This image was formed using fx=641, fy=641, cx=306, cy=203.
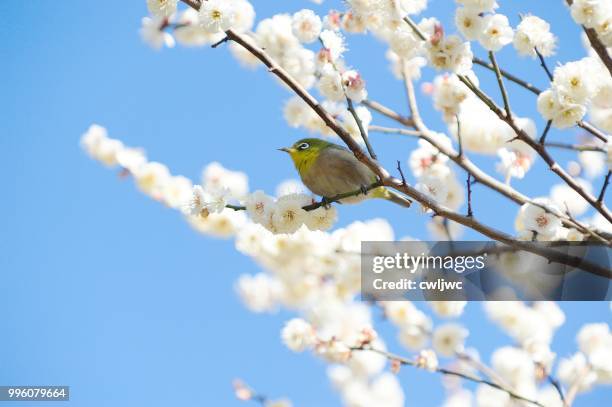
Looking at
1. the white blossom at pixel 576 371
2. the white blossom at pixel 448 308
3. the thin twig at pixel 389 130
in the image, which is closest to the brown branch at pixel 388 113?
the thin twig at pixel 389 130

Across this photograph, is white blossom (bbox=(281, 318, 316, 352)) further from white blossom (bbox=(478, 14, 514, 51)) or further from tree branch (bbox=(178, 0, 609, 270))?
white blossom (bbox=(478, 14, 514, 51))

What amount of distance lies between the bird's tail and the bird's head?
0.40 m

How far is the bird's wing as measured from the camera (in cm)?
310

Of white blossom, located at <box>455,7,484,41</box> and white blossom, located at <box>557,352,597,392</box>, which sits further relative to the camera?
white blossom, located at <box>557,352,597,392</box>

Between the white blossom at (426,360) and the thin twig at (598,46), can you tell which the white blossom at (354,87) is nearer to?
the thin twig at (598,46)

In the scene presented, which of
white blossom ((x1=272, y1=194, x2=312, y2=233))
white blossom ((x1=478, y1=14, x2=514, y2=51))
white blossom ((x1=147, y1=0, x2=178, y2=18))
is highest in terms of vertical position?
white blossom ((x1=147, y1=0, x2=178, y2=18))

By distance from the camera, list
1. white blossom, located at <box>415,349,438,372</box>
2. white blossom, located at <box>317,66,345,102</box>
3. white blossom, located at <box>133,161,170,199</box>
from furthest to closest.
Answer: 1. white blossom, located at <box>133,161,170,199</box>
2. white blossom, located at <box>415,349,438,372</box>
3. white blossom, located at <box>317,66,345,102</box>

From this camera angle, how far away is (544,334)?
522 cm

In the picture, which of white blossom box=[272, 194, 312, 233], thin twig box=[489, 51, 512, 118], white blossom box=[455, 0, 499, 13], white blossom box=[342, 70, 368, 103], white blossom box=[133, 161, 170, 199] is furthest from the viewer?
white blossom box=[133, 161, 170, 199]

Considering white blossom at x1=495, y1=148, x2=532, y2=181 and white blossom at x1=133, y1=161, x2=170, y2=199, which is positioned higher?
white blossom at x1=133, y1=161, x2=170, y2=199

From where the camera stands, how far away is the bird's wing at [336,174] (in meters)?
3.10

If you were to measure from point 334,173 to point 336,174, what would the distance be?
0.01m

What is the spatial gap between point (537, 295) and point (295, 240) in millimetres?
2752

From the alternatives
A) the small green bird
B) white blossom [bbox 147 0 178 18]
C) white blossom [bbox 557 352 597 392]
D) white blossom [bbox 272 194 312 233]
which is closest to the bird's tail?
the small green bird
